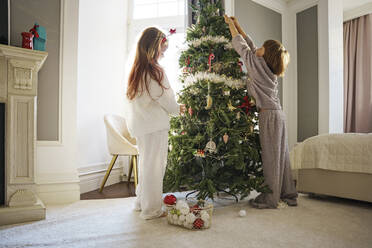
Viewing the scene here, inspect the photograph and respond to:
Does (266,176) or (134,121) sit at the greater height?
(134,121)

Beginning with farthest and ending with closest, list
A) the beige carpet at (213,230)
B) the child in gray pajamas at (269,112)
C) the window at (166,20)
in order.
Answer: the window at (166,20) → the child in gray pajamas at (269,112) → the beige carpet at (213,230)

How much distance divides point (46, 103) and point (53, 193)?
0.86 metres

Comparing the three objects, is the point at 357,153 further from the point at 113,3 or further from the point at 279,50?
the point at 113,3

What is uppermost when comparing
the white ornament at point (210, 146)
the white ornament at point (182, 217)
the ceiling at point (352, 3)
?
the ceiling at point (352, 3)

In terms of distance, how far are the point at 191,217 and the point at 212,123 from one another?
2.79 ft

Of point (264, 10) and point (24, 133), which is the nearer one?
point (24, 133)

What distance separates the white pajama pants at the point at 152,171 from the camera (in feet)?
7.00

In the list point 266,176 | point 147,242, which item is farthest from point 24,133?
point 266,176

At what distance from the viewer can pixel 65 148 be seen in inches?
109

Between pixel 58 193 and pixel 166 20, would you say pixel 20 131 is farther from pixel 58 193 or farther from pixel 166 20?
pixel 166 20

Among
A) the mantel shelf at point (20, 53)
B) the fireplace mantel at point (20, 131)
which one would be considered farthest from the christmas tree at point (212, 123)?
the mantel shelf at point (20, 53)

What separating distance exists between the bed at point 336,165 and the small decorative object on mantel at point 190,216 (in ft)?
4.48

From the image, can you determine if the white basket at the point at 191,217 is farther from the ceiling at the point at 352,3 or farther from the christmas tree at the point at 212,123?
the ceiling at the point at 352,3

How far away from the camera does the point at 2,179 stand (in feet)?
7.08
